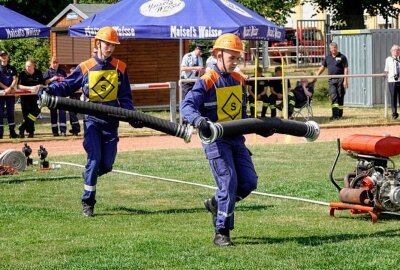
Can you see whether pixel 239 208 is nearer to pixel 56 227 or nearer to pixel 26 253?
pixel 56 227

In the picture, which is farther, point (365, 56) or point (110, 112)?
point (365, 56)

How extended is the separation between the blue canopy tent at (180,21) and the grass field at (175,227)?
8.35 meters

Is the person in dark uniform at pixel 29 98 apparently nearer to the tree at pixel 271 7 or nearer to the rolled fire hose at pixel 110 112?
the rolled fire hose at pixel 110 112

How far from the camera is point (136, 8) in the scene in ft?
85.9

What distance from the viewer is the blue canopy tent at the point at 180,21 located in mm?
24938

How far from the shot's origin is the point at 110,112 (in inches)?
410

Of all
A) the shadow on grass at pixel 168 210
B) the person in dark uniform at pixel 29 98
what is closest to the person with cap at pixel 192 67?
the person in dark uniform at pixel 29 98

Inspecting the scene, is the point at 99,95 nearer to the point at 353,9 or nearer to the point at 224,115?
the point at 224,115

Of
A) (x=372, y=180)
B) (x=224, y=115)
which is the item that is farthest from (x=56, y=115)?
(x=224, y=115)

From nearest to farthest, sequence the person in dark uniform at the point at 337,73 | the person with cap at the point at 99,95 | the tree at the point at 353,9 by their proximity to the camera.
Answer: the person with cap at the point at 99,95 → the person in dark uniform at the point at 337,73 → the tree at the point at 353,9

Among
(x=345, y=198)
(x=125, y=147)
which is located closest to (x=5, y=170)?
(x=125, y=147)

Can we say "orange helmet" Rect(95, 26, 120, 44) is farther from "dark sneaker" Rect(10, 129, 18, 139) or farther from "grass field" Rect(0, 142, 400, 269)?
"dark sneaker" Rect(10, 129, 18, 139)

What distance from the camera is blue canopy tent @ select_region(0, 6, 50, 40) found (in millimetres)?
25945

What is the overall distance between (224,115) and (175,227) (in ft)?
5.48
